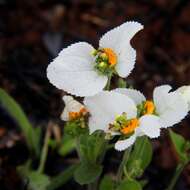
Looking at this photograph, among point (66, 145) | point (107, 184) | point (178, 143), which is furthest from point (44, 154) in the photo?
point (178, 143)

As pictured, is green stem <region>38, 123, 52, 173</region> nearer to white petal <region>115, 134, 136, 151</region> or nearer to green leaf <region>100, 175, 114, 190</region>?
green leaf <region>100, 175, 114, 190</region>

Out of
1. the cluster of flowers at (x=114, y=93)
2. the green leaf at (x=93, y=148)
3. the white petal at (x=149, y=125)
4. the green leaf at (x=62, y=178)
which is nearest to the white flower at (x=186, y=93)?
the cluster of flowers at (x=114, y=93)

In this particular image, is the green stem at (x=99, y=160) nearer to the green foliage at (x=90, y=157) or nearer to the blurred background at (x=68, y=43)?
the green foliage at (x=90, y=157)

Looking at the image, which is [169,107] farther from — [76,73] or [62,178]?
[62,178]

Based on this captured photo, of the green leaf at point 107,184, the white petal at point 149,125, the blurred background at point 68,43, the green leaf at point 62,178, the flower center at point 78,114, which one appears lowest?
the blurred background at point 68,43

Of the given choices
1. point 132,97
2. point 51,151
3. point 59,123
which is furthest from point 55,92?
point 132,97

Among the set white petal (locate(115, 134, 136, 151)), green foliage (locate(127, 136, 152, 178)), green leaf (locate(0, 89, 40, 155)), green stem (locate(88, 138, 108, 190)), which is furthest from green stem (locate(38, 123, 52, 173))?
white petal (locate(115, 134, 136, 151))
